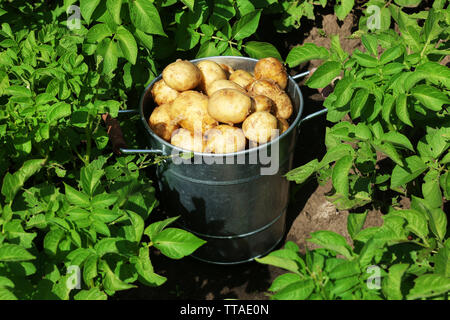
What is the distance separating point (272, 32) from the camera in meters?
3.46

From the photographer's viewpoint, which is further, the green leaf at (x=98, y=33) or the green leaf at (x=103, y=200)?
the green leaf at (x=98, y=33)

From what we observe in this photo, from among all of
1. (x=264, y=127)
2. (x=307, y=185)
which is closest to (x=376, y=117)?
(x=264, y=127)

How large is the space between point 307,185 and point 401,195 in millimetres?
601

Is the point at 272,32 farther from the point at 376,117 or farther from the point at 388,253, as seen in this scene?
the point at 388,253

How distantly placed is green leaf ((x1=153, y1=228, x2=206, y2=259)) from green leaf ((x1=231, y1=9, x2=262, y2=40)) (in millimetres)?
1394

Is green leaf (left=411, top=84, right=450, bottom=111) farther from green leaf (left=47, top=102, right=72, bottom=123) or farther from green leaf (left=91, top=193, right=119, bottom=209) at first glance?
green leaf (left=47, top=102, right=72, bottom=123)

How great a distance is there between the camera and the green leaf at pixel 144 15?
215cm

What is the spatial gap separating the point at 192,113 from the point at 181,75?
0.21m

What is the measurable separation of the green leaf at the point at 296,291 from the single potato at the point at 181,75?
1301 millimetres

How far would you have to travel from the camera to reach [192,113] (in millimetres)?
2234

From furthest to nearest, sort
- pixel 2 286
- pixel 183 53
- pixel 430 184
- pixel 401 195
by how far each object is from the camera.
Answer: pixel 183 53 → pixel 401 195 → pixel 430 184 → pixel 2 286

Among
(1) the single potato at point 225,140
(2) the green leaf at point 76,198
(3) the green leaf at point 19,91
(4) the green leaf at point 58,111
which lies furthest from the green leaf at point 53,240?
(1) the single potato at point 225,140

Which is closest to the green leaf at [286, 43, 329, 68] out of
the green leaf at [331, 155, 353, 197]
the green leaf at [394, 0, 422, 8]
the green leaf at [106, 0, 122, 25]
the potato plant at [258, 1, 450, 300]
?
the potato plant at [258, 1, 450, 300]

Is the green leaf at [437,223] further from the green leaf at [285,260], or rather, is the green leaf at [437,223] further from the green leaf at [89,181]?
the green leaf at [89,181]
